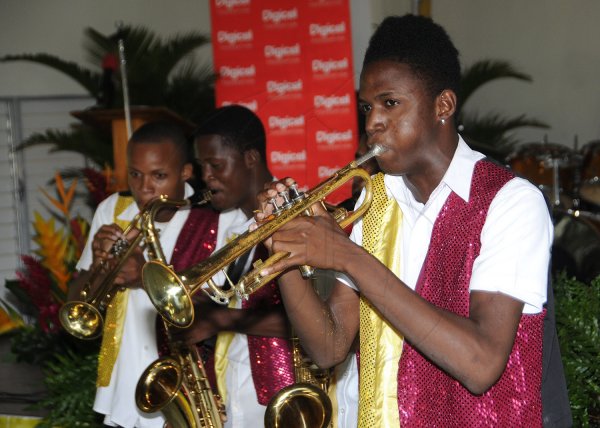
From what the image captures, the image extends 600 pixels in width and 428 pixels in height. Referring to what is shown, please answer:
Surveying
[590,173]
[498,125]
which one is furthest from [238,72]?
[498,125]

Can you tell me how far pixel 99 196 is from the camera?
3.97 meters

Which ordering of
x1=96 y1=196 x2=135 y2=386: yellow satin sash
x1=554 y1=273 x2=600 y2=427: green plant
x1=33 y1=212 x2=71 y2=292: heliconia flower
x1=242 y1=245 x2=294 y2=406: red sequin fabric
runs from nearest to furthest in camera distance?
1. x1=242 y1=245 x2=294 y2=406: red sequin fabric
2. x1=554 y1=273 x2=600 y2=427: green plant
3. x1=96 y1=196 x2=135 y2=386: yellow satin sash
4. x1=33 y1=212 x2=71 y2=292: heliconia flower

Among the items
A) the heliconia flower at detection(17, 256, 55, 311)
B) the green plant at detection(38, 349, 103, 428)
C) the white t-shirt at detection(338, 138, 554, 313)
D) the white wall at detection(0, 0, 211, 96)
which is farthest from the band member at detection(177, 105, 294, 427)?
the white wall at detection(0, 0, 211, 96)

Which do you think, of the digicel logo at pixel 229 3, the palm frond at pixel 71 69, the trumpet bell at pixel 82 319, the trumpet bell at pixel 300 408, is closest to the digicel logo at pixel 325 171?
the digicel logo at pixel 229 3

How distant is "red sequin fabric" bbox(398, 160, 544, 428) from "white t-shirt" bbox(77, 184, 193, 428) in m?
1.68

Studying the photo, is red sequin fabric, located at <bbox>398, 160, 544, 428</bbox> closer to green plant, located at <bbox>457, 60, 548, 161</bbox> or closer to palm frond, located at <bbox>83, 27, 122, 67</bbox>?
green plant, located at <bbox>457, 60, 548, 161</bbox>

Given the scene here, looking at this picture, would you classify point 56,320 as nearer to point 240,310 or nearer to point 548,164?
point 240,310

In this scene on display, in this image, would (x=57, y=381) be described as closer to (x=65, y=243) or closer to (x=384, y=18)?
(x=65, y=243)

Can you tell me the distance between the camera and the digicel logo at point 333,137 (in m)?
1.76

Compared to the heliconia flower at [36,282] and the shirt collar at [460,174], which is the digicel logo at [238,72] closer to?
the shirt collar at [460,174]

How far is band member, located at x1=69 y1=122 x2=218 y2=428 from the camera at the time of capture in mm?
3375

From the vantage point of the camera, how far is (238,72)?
6.18ft

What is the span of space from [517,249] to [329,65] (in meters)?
0.60

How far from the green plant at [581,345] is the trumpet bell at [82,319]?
6.25 ft
